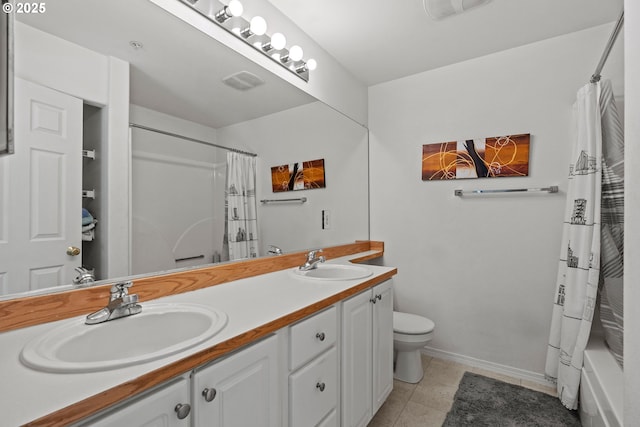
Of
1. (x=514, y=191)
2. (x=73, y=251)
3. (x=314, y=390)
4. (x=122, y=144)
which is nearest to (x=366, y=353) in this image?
(x=314, y=390)

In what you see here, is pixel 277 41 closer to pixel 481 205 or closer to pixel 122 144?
pixel 122 144

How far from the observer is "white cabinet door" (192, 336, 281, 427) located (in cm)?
76

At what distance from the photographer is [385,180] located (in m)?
2.66

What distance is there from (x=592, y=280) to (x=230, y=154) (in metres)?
2.06

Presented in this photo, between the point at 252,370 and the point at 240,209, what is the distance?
0.91 metres

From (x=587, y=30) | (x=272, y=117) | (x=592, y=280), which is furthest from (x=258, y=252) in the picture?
(x=587, y=30)

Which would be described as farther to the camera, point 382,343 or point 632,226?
point 382,343

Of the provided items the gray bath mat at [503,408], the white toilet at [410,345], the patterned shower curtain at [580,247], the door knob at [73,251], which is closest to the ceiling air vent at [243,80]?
the door knob at [73,251]

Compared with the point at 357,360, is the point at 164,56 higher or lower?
higher

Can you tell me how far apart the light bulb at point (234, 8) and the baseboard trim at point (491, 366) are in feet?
8.57

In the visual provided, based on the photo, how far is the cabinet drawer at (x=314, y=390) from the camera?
1065 mm

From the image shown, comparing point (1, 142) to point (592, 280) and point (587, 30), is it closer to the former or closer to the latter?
point (592, 280)

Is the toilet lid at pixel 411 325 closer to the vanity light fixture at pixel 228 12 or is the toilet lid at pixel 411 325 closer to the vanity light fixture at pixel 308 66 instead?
the vanity light fixture at pixel 308 66

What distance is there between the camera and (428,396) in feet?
6.25
